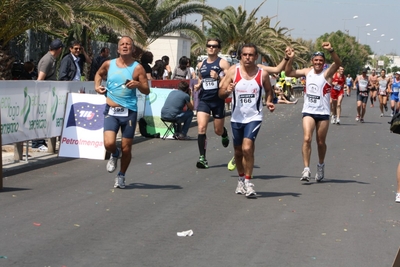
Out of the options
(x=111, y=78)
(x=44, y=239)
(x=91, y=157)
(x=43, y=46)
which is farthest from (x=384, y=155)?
(x=43, y=46)

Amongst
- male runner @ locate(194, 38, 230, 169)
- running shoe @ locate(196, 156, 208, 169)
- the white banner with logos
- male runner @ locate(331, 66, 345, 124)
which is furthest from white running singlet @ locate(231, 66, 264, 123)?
male runner @ locate(331, 66, 345, 124)

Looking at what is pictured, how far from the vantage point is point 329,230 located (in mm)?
7961

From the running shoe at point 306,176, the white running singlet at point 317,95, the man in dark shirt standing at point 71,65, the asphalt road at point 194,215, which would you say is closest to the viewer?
the asphalt road at point 194,215

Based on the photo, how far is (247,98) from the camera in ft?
32.4

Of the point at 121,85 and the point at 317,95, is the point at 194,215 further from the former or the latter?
the point at 317,95

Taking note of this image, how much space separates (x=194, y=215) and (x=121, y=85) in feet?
7.79

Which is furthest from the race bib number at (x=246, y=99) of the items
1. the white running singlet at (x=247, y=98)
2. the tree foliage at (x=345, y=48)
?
the tree foliage at (x=345, y=48)

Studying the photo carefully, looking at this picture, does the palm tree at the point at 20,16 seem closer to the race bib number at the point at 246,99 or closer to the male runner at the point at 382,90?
the race bib number at the point at 246,99

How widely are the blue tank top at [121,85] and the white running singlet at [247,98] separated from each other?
1.37m

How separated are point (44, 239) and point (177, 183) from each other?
399cm

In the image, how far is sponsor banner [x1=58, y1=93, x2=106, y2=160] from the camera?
13.4 meters

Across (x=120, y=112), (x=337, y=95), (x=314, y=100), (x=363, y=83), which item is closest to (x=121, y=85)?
(x=120, y=112)

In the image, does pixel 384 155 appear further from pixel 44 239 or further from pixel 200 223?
pixel 44 239

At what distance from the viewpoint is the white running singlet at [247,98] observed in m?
9.84
